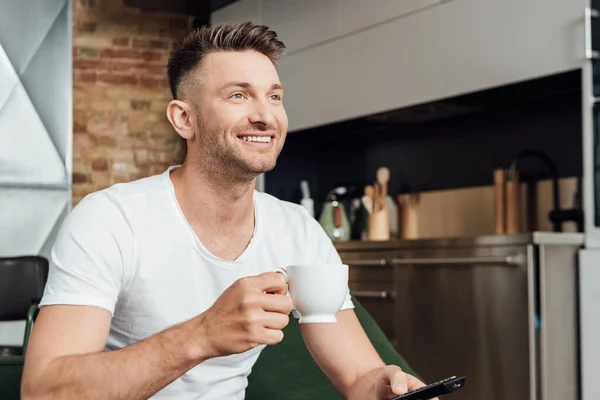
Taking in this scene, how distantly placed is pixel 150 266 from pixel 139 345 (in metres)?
0.25

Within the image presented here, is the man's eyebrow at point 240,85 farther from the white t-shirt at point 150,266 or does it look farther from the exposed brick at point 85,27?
the exposed brick at point 85,27

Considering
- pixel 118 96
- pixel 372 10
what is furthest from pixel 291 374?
pixel 118 96

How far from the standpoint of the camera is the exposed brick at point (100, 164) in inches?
208

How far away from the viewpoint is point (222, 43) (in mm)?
1650

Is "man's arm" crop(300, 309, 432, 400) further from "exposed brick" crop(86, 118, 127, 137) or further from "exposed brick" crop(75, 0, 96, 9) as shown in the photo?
"exposed brick" crop(75, 0, 96, 9)

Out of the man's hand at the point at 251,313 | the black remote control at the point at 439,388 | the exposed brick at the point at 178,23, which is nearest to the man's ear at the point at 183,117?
the man's hand at the point at 251,313

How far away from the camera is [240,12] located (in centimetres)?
525

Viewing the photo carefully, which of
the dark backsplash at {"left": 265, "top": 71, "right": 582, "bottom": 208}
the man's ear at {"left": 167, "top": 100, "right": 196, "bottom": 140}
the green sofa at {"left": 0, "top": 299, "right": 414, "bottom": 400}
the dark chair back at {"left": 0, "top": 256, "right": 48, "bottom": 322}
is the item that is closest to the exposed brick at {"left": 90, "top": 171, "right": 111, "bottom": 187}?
the dark backsplash at {"left": 265, "top": 71, "right": 582, "bottom": 208}

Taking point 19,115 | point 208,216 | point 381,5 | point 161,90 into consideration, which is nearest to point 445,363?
point 381,5

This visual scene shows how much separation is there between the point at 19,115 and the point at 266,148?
125 inches

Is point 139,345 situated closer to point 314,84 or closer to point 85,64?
point 314,84

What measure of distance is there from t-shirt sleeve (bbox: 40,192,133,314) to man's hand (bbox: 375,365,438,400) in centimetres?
46

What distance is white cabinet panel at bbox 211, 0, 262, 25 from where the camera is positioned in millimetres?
5113

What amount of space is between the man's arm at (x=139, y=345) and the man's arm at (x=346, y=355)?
381mm
